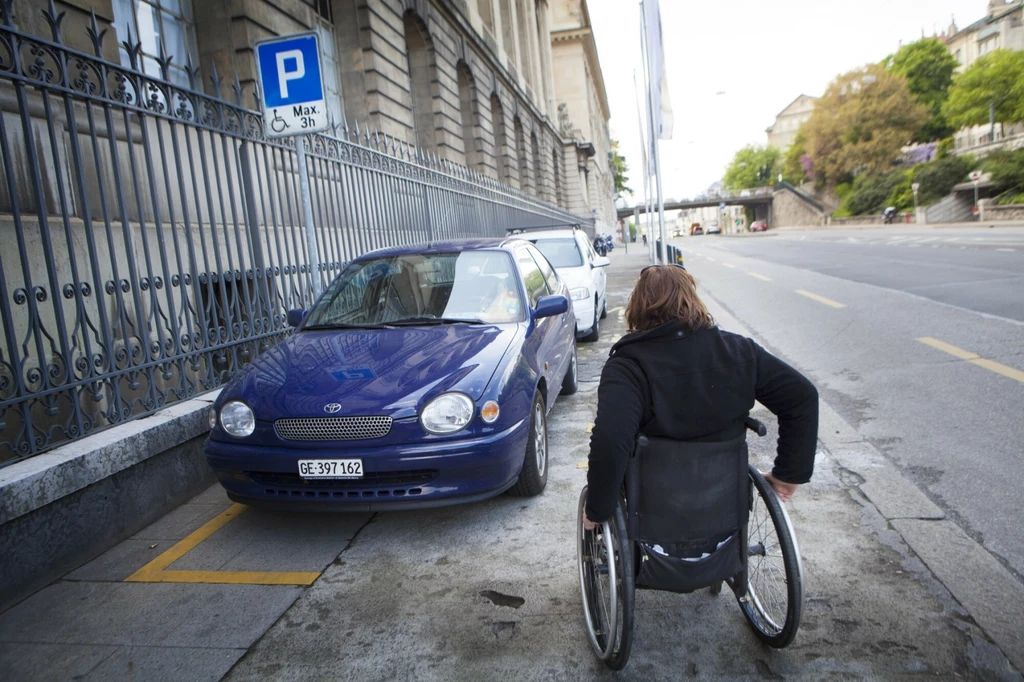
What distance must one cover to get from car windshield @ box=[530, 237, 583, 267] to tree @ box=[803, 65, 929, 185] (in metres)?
70.1

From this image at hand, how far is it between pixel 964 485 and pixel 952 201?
5636cm

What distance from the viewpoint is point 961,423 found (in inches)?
204

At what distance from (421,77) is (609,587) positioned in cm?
1867

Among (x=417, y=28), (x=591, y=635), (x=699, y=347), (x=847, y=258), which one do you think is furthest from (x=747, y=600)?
(x=847, y=258)

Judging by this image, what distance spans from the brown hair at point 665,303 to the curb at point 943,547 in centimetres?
158

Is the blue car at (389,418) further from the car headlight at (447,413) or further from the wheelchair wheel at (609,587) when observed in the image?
the wheelchair wheel at (609,587)

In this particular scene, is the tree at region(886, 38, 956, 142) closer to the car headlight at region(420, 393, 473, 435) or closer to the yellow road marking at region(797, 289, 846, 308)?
the yellow road marking at region(797, 289, 846, 308)

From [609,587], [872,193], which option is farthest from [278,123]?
[872,193]

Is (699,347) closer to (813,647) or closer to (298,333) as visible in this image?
(813,647)

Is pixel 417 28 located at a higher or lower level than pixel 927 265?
higher

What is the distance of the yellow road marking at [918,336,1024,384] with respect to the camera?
6.33 meters

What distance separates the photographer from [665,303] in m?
2.41

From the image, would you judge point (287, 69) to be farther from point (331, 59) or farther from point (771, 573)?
point (331, 59)

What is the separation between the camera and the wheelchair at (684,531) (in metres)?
2.42
